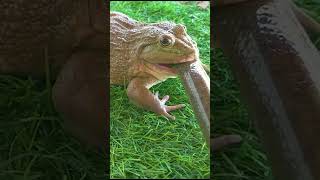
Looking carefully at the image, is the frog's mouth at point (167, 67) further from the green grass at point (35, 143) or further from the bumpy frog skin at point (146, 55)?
the green grass at point (35, 143)

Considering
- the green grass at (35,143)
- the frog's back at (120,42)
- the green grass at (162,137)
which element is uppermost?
the frog's back at (120,42)

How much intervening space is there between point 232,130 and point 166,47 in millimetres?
456

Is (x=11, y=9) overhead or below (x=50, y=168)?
overhead

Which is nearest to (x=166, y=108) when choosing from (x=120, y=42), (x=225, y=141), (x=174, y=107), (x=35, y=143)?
(x=174, y=107)

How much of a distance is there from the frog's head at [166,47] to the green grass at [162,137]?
1 cm

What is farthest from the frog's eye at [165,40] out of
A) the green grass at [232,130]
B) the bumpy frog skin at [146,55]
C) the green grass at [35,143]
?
the green grass at [35,143]

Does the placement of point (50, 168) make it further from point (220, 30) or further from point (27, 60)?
point (220, 30)

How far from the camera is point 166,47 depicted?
0.80 m

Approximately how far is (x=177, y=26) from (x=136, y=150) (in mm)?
183

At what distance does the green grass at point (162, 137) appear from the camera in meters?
0.73

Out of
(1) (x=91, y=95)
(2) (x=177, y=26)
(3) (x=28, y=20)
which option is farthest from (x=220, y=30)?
(3) (x=28, y=20)

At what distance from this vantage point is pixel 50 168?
1.15 m

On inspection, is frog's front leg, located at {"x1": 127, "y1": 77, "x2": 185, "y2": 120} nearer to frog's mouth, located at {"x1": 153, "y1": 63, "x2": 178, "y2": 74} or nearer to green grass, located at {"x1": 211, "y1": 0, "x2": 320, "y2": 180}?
frog's mouth, located at {"x1": 153, "y1": 63, "x2": 178, "y2": 74}

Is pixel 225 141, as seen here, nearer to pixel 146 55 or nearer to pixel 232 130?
pixel 232 130
